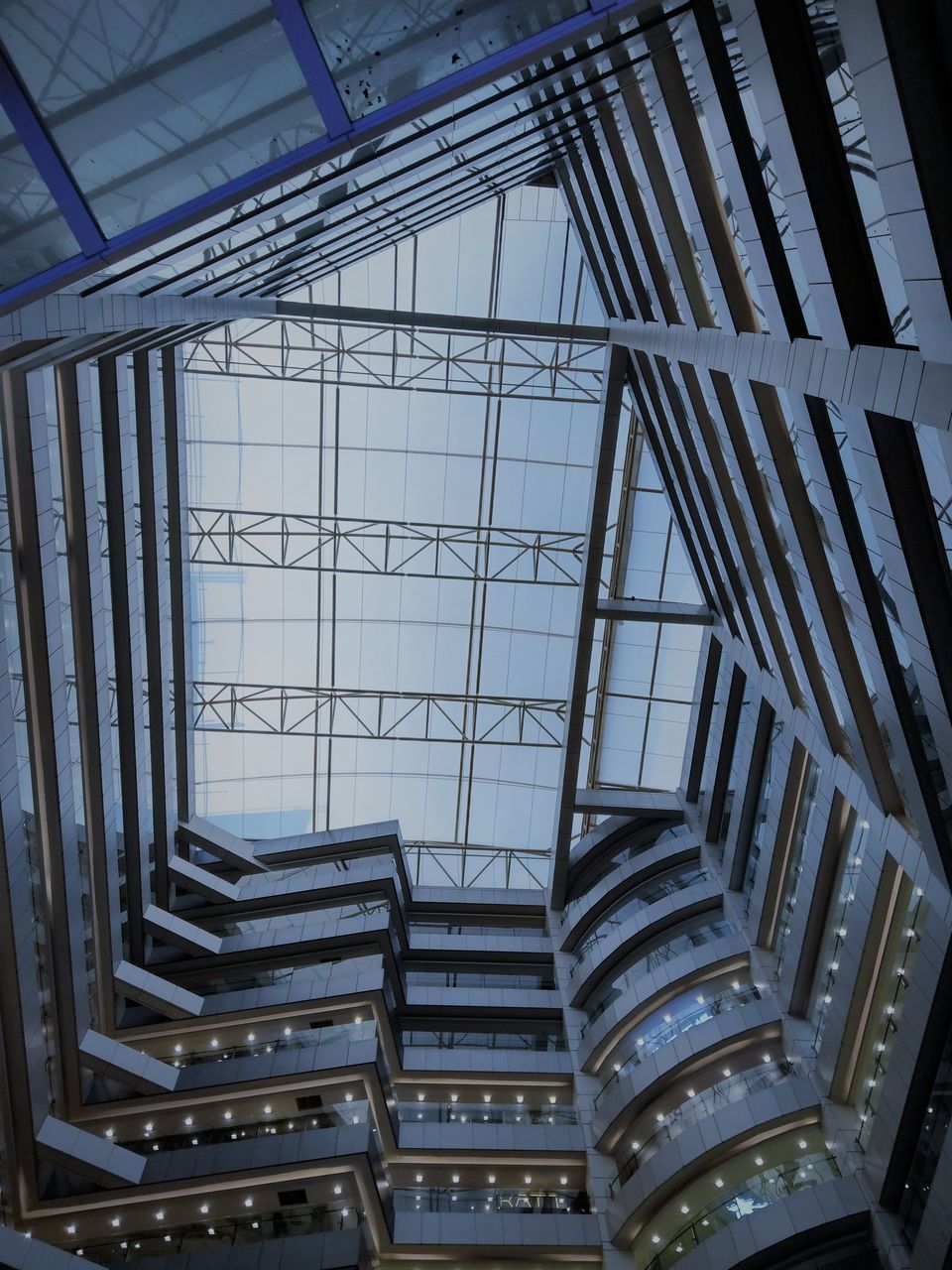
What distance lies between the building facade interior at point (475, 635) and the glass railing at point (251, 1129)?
0.17m

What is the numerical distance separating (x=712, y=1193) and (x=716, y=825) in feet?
41.0

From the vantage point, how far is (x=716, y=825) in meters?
34.4

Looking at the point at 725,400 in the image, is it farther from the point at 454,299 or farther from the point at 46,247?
the point at 454,299

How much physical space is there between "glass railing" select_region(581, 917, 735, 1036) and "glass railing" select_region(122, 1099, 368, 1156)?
8.96 m

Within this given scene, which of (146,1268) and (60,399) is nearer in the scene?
(60,399)

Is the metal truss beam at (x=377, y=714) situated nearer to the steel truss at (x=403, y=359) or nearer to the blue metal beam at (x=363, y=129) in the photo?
the steel truss at (x=403, y=359)

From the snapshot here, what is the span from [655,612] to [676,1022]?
1272 cm

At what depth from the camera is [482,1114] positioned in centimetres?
3047

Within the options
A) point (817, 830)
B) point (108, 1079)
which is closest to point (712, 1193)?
point (817, 830)

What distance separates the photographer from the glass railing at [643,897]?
3409cm

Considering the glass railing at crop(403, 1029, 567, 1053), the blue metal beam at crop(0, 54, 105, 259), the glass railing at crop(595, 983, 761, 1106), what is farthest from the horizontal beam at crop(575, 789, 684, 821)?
the blue metal beam at crop(0, 54, 105, 259)

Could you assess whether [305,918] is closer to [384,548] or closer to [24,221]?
[384,548]

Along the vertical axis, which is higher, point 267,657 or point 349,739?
point 267,657

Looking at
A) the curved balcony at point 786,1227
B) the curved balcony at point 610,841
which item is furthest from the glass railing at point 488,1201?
the curved balcony at point 610,841
